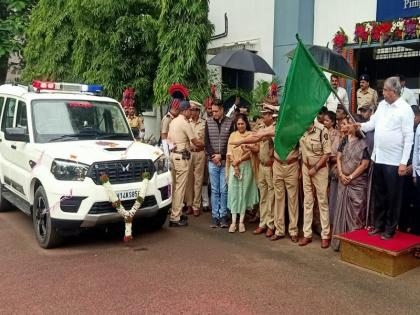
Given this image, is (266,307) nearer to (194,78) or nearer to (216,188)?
(216,188)

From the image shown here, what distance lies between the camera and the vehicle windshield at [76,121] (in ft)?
21.8

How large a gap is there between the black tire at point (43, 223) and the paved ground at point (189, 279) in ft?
0.42

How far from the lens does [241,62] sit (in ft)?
28.0

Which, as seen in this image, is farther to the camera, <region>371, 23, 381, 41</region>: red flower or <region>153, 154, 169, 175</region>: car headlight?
<region>371, 23, 381, 41</region>: red flower

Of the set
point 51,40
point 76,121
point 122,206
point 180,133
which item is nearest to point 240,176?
point 180,133

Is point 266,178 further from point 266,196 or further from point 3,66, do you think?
point 3,66

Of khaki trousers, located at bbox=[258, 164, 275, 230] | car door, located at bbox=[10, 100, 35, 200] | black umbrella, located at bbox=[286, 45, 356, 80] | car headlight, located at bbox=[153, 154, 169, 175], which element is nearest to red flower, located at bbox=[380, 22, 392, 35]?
black umbrella, located at bbox=[286, 45, 356, 80]

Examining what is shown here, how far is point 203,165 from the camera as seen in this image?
8180 millimetres

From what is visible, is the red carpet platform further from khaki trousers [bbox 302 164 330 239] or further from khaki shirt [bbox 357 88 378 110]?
khaki shirt [bbox 357 88 378 110]

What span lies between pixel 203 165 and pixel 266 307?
4009 millimetres

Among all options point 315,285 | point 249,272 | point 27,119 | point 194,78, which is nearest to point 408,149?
point 315,285

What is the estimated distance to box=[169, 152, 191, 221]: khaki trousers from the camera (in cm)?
735

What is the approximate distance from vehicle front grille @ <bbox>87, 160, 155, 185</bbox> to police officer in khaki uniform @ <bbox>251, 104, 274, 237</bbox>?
5.01 feet

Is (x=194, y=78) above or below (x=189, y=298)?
above
